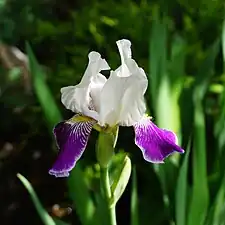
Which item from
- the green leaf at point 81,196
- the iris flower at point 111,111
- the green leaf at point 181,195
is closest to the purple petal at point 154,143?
the iris flower at point 111,111

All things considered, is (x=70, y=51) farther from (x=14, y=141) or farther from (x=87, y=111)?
(x=87, y=111)

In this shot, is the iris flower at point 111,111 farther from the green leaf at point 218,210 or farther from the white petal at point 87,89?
the green leaf at point 218,210

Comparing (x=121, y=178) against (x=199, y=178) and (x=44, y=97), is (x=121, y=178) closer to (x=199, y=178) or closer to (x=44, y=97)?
(x=199, y=178)

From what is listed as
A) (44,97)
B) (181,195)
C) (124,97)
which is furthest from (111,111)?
(44,97)

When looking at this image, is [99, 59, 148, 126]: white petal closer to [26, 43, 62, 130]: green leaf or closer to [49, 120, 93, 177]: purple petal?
[49, 120, 93, 177]: purple petal

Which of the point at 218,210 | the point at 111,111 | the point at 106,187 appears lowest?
the point at 218,210

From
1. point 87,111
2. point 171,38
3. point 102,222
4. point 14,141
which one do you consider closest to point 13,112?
point 14,141
